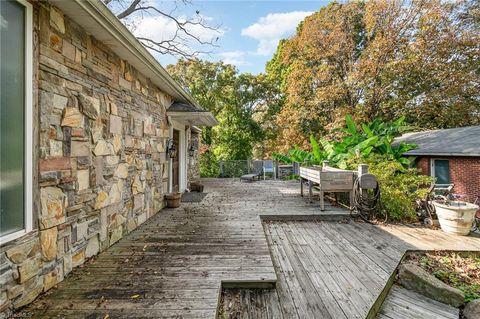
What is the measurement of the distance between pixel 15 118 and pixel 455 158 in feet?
36.4

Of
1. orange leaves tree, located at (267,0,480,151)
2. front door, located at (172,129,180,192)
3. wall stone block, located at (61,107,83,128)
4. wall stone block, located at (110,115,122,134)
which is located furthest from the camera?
orange leaves tree, located at (267,0,480,151)

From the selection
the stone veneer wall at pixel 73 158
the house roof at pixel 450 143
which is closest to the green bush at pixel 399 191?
the house roof at pixel 450 143

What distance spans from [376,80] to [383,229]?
29.9 ft

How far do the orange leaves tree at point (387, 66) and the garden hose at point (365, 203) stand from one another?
597 centimetres

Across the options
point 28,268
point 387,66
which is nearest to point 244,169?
point 387,66

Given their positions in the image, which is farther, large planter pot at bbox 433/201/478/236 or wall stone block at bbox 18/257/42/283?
large planter pot at bbox 433/201/478/236

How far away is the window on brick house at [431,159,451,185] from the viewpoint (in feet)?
26.5

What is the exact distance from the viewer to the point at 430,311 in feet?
8.41

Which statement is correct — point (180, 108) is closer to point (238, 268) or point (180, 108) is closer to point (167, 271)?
point (167, 271)

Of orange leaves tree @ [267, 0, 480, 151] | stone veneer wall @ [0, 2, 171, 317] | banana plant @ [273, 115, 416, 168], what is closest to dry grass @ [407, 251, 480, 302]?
banana plant @ [273, 115, 416, 168]

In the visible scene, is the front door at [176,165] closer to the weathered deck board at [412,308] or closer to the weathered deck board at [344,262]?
the weathered deck board at [344,262]

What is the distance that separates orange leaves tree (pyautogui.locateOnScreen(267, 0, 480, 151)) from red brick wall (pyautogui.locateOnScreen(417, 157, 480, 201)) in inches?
173

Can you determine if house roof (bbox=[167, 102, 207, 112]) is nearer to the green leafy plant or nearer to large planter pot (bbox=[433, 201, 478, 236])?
the green leafy plant

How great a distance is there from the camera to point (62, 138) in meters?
2.39
